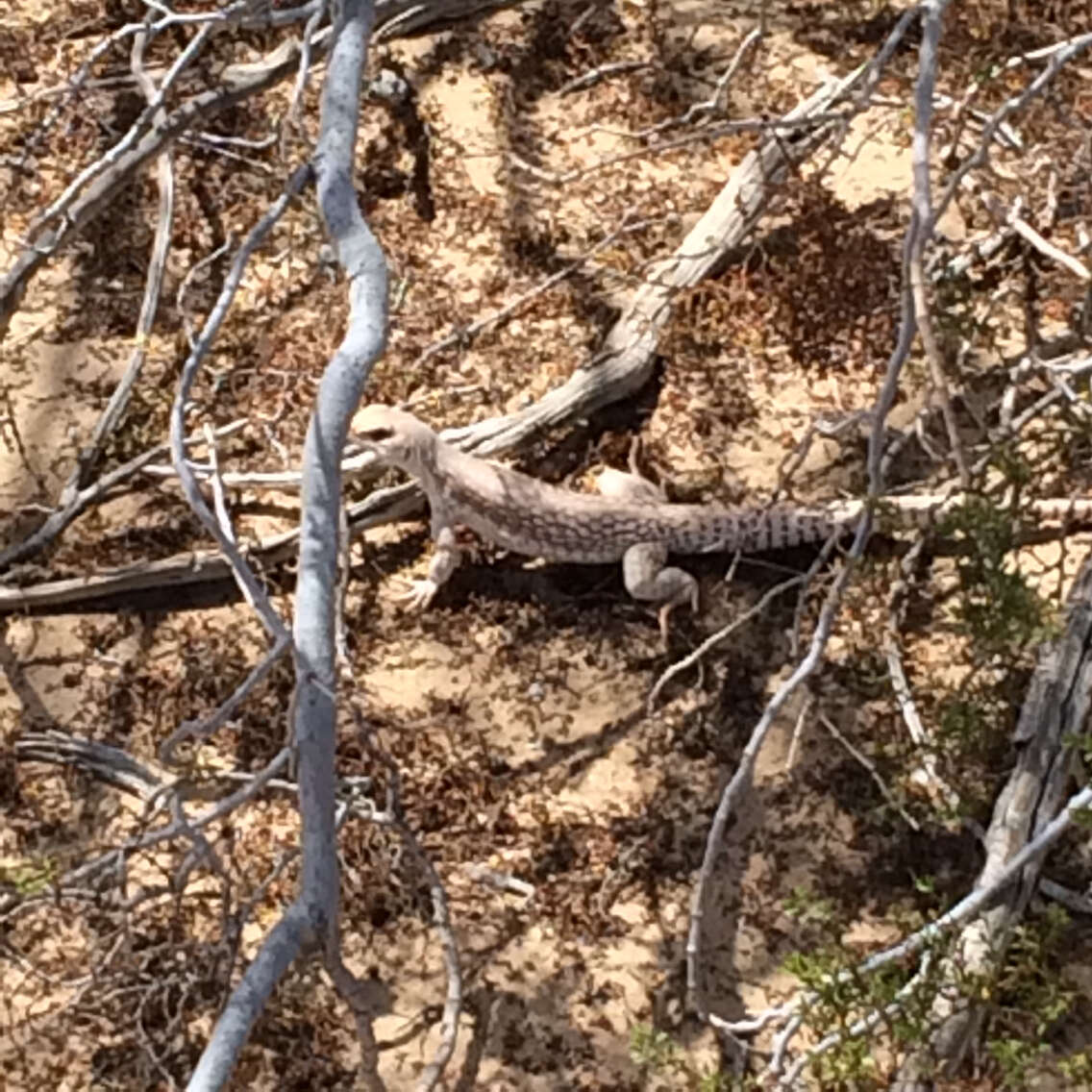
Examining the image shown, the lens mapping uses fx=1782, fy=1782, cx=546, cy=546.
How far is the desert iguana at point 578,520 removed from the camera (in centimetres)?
497

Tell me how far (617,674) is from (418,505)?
2.76ft

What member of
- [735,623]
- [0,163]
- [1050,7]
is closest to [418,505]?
[735,623]

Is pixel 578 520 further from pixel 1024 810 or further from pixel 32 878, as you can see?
pixel 32 878

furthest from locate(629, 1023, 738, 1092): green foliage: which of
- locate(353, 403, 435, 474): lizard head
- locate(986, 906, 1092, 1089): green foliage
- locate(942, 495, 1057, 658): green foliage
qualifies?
locate(353, 403, 435, 474): lizard head

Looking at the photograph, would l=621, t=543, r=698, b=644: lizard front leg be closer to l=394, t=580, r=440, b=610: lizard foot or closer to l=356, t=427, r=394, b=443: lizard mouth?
l=394, t=580, r=440, b=610: lizard foot

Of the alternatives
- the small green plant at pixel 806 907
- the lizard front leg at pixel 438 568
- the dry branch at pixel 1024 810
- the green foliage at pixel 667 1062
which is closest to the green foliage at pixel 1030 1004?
the dry branch at pixel 1024 810

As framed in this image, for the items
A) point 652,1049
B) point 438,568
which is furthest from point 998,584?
point 438,568

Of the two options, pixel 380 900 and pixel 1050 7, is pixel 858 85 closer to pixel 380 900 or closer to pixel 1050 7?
pixel 1050 7

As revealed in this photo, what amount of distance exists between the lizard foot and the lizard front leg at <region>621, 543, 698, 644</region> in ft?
1.81

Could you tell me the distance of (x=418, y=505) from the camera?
5301mm

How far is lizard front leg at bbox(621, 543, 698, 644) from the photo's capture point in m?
4.95

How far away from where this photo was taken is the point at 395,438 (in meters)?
4.96

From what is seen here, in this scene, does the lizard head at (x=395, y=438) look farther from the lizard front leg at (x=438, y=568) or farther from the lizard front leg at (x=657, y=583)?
the lizard front leg at (x=657, y=583)

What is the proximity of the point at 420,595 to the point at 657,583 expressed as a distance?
2.20 feet
